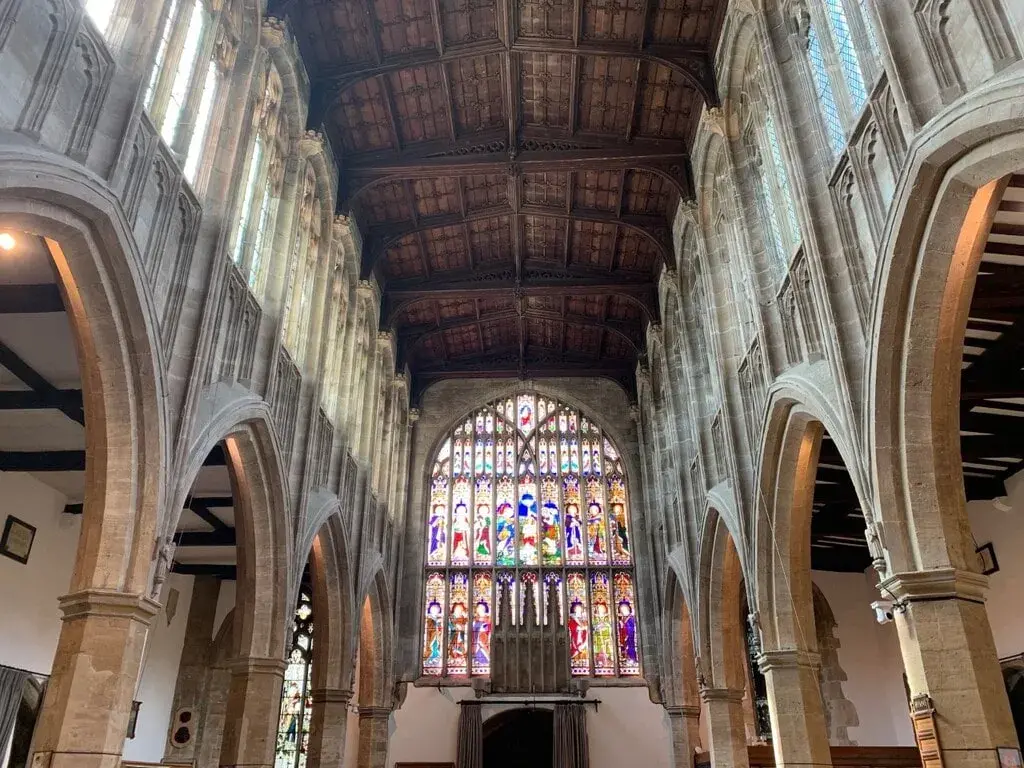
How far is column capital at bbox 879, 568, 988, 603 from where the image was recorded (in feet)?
22.8

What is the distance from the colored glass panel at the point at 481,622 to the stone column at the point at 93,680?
14660 mm

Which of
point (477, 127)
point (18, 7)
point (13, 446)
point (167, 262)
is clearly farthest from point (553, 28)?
point (13, 446)

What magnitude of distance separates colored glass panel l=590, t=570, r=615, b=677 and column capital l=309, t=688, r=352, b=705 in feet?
26.5

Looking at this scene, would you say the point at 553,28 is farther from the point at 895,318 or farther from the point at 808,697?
the point at 808,697

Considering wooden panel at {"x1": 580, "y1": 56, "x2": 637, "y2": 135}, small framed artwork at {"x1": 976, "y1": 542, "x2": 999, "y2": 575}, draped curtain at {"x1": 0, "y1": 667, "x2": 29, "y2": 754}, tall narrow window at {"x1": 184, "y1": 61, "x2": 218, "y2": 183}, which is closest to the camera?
tall narrow window at {"x1": 184, "y1": 61, "x2": 218, "y2": 183}

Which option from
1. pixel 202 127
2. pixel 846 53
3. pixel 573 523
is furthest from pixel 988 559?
pixel 202 127

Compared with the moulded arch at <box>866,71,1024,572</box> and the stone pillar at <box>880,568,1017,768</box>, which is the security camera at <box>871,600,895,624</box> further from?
the moulded arch at <box>866,71,1024,572</box>

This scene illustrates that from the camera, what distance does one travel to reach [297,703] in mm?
20547

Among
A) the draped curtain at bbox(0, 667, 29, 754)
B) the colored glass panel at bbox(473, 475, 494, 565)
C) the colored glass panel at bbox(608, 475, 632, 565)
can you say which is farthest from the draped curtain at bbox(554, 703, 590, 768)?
the draped curtain at bbox(0, 667, 29, 754)

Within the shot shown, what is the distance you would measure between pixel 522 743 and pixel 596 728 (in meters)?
2.71

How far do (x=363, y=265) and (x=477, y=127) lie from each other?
4.10 metres

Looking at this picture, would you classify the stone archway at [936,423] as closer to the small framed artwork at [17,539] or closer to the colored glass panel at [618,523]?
the small framed artwork at [17,539]

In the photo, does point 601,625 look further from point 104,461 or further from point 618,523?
point 104,461

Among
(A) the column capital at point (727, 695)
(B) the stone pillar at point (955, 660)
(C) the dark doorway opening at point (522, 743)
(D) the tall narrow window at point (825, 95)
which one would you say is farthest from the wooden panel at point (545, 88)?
(C) the dark doorway opening at point (522, 743)
